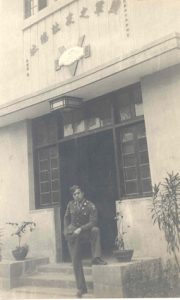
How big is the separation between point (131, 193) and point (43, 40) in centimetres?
433

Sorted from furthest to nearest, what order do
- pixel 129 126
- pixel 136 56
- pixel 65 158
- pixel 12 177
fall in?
pixel 12 177
pixel 65 158
pixel 129 126
pixel 136 56

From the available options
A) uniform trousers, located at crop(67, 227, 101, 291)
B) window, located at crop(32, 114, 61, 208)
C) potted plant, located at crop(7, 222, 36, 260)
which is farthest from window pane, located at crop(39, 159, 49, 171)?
uniform trousers, located at crop(67, 227, 101, 291)

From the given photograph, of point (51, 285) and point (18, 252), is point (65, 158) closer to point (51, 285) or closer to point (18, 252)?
point (18, 252)

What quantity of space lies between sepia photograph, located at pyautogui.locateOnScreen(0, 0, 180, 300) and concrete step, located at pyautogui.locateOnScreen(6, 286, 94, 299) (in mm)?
31

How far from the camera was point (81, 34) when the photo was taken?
8891 millimetres

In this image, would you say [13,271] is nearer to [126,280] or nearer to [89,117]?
[126,280]

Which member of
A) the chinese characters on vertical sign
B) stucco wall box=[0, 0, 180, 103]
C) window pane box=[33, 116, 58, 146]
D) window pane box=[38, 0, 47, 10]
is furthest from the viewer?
window pane box=[38, 0, 47, 10]

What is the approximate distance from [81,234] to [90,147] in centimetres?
295

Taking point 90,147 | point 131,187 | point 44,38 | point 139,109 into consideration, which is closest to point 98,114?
point 90,147

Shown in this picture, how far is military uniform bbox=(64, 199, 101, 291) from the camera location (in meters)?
6.71

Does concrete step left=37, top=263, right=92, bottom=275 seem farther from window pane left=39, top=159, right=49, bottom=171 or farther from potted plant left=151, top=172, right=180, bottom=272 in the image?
window pane left=39, top=159, right=49, bottom=171

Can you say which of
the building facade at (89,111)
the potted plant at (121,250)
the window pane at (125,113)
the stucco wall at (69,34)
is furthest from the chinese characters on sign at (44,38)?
the potted plant at (121,250)

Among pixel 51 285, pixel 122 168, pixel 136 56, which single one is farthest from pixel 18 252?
pixel 136 56

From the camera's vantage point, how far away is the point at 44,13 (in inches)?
386
